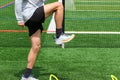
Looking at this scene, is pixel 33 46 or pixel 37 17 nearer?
pixel 37 17

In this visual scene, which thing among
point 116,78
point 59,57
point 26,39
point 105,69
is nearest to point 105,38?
Result: point 26,39

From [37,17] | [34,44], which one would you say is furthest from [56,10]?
[34,44]

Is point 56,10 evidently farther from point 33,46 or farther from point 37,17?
point 33,46

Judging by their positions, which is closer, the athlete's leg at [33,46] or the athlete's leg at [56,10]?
the athlete's leg at [56,10]

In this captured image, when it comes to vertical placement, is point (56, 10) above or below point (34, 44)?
above

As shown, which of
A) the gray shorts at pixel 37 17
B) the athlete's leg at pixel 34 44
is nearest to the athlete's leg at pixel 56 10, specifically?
the gray shorts at pixel 37 17

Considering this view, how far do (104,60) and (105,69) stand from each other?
797 millimetres

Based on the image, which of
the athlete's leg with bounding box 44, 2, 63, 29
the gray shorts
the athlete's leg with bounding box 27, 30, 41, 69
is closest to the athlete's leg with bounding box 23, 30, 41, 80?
the athlete's leg with bounding box 27, 30, 41, 69

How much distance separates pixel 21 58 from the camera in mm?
7406

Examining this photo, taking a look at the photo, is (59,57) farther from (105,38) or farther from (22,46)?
(105,38)

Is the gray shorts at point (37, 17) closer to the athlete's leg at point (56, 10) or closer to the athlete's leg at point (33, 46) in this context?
the athlete's leg at point (56, 10)

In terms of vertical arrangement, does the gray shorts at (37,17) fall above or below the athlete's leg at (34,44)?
above

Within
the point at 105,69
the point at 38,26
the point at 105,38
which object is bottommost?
the point at 105,38

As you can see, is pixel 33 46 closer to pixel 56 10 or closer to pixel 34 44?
pixel 34 44
